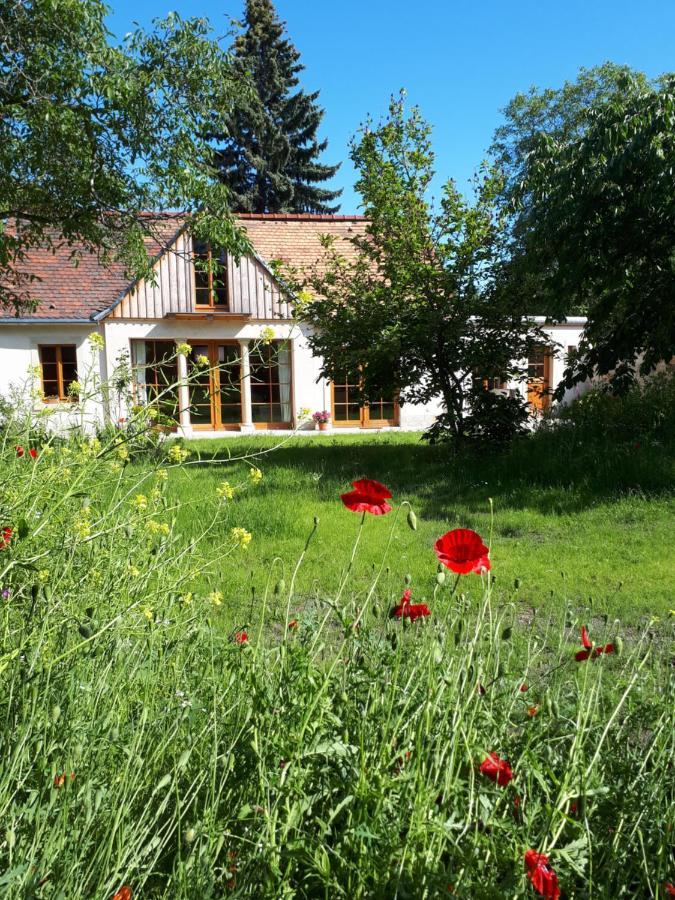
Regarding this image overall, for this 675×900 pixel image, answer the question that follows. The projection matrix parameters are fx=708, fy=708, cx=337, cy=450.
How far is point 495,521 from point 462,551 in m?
4.98

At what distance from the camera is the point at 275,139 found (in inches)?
1316

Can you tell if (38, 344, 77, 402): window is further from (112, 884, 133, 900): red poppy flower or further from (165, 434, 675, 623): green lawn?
(112, 884, 133, 900): red poppy flower

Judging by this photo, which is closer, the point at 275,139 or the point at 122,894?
the point at 122,894

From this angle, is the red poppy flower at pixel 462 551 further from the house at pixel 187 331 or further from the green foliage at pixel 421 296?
the house at pixel 187 331

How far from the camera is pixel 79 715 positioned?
1.50 metres

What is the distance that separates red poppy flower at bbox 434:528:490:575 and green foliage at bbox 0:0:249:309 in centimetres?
916

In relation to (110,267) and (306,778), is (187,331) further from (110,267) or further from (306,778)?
(306,778)

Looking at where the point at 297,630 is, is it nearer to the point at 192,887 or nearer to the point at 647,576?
the point at 192,887

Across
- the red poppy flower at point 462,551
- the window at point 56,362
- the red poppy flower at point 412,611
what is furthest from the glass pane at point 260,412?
the red poppy flower at point 462,551

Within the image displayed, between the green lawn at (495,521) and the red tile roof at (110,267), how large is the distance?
30.7 feet

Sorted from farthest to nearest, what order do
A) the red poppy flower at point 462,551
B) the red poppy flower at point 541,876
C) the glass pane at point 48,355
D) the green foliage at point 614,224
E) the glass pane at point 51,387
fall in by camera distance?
the glass pane at point 48,355 → the glass pane at point 51,387 → the green foliage at point 614,224 → the red poppy flower at point 462,551 → the red poppy flower at point 541,876

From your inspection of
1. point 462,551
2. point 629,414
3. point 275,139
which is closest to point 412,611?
point 462,551

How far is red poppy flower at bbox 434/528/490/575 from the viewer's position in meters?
1.57

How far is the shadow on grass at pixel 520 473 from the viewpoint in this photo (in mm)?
6895
